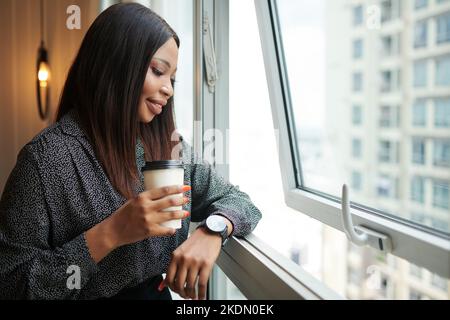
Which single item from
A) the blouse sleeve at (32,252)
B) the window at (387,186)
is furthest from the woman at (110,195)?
the window at (387,186)

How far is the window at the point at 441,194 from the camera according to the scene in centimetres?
84

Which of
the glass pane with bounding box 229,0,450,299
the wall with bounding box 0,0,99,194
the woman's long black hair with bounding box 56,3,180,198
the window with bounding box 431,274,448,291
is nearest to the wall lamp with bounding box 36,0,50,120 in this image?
the wall with bounding box 0,0,99,194

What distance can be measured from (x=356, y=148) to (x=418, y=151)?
28cm

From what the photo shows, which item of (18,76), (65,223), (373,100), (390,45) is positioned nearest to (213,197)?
(65,223)

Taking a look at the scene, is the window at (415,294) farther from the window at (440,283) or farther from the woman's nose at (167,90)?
the woman's nose at (167,90)

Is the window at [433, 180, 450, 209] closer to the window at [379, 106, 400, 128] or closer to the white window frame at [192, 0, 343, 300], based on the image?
the window at [379, 106, 400, 128]

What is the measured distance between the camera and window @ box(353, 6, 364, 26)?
1081mm

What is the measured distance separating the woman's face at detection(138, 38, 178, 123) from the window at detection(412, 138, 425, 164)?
68cm

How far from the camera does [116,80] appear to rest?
41.4 inches

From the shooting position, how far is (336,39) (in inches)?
49.2

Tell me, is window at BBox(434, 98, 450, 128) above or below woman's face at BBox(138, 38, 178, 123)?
below

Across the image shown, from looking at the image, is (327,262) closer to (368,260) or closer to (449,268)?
(368,260)

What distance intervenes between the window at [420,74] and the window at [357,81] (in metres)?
0.23
